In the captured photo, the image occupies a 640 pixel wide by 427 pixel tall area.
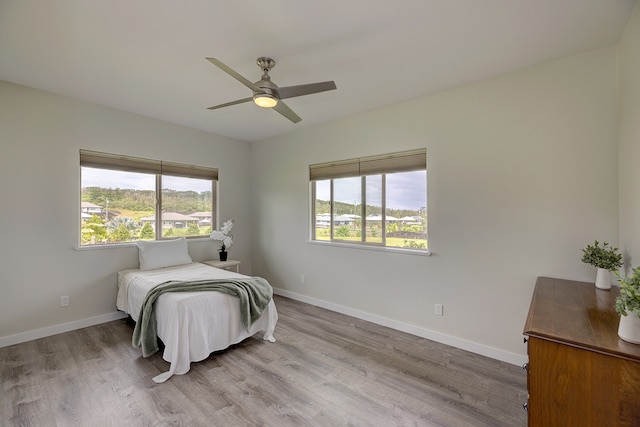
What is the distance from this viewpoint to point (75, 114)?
3156mm

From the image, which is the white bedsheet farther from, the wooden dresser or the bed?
the wooden dresser

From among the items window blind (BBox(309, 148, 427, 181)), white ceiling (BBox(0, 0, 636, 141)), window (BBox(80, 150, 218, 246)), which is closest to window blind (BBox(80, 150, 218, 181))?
window (BBox(80, 150, 218, 246))

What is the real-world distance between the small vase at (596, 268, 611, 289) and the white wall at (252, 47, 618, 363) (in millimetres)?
256

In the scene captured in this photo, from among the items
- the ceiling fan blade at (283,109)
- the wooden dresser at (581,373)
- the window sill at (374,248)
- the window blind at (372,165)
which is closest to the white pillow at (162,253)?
the window sill at (374,248)

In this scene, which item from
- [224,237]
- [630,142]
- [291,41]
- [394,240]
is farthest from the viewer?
[224,237]

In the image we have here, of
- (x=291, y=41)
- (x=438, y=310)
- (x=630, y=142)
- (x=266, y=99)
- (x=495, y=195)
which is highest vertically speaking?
(x=291, y=41)

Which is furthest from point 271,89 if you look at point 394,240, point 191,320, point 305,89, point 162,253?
point 162,253

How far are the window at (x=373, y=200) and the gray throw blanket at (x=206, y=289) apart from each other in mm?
1426

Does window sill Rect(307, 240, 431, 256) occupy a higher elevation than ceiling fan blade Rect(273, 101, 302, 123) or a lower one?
lower

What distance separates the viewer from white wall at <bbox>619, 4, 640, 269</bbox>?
1.67 meters

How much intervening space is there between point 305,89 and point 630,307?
2.09 metres

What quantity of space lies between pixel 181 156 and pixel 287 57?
260 centimetres

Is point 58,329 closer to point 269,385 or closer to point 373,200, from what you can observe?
point 269,385

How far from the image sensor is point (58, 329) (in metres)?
3.04
